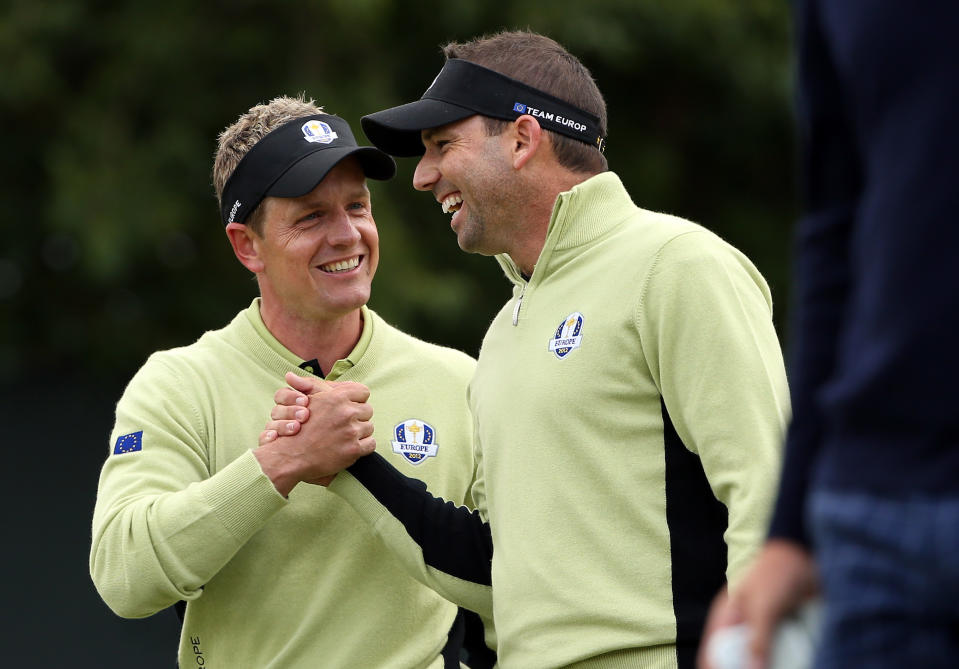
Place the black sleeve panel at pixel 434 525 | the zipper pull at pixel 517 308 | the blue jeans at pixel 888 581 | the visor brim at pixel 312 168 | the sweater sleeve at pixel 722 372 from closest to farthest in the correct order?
1. the blue jeans at pixel 888 581
2. the sweater sleeve at pixel 722 372
3. the zipper pull at pixel 517 308
4. the black sleeve panel at pixel 434 525
5. the visor brim at pixel 312 168

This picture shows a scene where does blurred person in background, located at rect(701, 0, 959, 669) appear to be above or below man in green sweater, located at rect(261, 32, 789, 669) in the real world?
above

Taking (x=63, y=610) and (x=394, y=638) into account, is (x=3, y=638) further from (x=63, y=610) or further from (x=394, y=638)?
(x=394, y=638)

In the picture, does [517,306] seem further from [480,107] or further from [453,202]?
[480,107]

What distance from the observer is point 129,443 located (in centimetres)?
296

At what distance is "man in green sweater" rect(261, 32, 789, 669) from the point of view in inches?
90.8

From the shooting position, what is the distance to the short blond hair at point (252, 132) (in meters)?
3.22

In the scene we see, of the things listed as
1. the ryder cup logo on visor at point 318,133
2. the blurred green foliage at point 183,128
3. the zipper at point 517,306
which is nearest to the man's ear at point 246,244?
the ryder cup logo on visor at point 318,133

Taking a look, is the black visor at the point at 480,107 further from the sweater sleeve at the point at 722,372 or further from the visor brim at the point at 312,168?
the sweater sleeve at the point at 722,372

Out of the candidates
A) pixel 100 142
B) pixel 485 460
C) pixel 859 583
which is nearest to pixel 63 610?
pixel 100 142

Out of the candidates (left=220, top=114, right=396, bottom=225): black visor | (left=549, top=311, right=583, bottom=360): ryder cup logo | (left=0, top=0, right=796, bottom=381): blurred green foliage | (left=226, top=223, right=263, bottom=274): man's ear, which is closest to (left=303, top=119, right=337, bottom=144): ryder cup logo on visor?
(left=220, top=114, right=396, bottom=225): black visor

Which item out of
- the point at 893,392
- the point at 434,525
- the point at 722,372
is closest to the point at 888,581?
the point at 893,392

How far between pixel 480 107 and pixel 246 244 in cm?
74

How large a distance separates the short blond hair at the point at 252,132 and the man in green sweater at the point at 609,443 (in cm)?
65

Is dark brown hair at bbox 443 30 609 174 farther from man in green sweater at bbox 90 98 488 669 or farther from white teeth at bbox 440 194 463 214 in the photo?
man in green sweater at bbox 90 98 488 669
